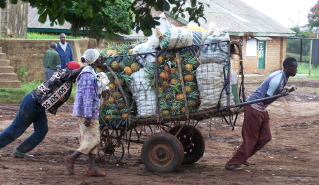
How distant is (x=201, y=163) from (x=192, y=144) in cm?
33

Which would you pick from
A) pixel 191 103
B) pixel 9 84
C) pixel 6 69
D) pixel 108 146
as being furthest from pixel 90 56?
pixel 6 69

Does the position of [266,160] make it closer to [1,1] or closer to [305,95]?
[1,1]

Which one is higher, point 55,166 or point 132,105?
point 132,105

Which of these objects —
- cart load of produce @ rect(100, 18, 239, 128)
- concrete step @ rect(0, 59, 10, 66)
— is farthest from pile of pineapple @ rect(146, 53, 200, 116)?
concrete step @ rect(0, 59, 10, 66)

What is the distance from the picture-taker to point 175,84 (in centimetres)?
732

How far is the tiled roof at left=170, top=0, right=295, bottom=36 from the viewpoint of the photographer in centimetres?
3058

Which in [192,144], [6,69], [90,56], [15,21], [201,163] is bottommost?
[201,163]

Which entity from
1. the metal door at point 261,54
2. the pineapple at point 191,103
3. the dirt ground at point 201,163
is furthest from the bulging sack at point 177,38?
the metal door at point 261,54

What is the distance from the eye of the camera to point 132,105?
25.2 feet

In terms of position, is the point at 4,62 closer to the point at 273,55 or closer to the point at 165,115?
the point at 165,115

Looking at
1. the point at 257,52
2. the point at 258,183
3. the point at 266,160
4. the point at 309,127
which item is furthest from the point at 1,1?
the point at 257,52

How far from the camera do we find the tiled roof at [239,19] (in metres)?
30.6

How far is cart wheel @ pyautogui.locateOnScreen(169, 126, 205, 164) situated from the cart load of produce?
961 mm

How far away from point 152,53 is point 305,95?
526 inches
